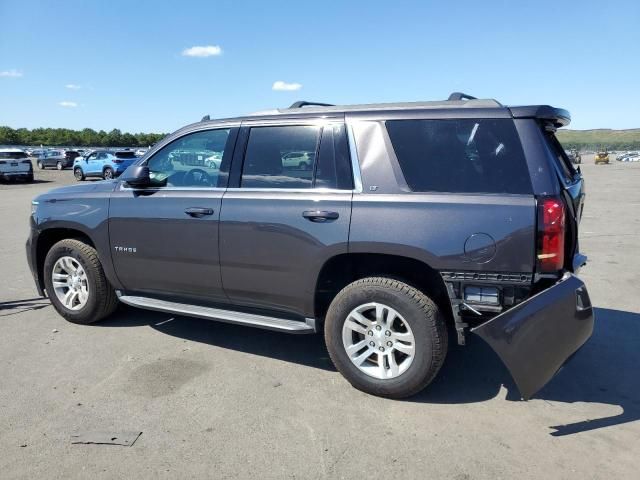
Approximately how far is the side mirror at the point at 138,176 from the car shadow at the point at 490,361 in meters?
1.45

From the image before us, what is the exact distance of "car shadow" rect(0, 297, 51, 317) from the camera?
5488 mm

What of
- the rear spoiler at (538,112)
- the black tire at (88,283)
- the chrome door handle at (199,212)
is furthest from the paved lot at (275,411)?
the rear spoiler at (538,112)

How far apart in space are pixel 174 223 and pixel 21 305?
2.65 m

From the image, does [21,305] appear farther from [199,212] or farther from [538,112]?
[538,112]

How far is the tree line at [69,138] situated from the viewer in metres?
91.8

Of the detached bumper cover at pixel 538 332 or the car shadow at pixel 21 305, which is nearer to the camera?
the detached bumper cover at pixel 538 332

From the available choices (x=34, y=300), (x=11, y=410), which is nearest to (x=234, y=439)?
(x=11, y=410)

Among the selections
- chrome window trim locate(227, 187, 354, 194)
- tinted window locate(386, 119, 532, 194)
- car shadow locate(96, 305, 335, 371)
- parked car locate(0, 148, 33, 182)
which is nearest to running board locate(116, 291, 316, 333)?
car shadow locate(96, 305, 335, 371)

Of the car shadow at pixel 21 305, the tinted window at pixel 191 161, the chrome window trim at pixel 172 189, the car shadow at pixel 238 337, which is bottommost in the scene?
the car shadow at pixel 21 305

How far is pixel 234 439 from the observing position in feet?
10.2

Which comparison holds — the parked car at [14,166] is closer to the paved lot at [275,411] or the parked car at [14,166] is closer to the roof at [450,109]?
the paved lot at [275,411]

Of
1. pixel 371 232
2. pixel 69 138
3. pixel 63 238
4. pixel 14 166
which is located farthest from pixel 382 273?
pixel 69 138

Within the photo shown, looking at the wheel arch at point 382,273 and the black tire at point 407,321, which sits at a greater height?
the wheel arch at point 382,273

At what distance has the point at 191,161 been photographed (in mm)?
4457
